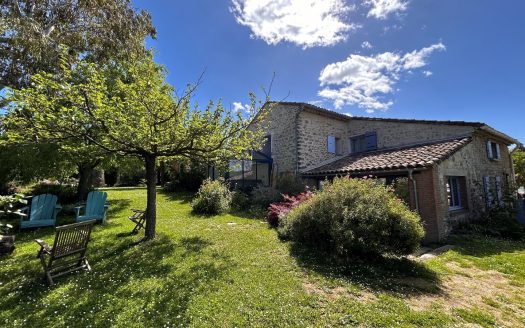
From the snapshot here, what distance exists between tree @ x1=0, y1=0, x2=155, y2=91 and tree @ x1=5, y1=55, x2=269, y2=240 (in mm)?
4464

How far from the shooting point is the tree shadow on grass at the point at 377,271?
4895mm

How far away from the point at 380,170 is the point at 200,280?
8.47 metres

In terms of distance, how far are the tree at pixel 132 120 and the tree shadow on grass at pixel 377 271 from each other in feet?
12.7

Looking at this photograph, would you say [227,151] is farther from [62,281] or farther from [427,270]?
[427,270]

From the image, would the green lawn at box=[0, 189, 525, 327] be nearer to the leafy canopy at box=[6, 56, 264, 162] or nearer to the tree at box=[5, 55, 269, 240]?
the tree at box=[5, 55, 269, 240]

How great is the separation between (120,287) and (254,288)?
2.48 metres

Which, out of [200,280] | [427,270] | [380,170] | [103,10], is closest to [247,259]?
[200,280]

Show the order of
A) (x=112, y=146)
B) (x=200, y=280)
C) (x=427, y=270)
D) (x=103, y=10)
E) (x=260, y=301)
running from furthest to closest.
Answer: (x=103, y=10), (x=112, y=146), (x=427, y=270), (x=200, y=280), (x=260, y=301)

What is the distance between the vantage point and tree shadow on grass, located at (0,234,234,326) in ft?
12.2

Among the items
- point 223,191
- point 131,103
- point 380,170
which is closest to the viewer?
point 131,103

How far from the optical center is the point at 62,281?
495cm

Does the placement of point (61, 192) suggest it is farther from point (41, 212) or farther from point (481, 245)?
point (481, 245)

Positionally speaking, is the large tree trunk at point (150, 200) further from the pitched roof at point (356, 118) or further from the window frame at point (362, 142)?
the window frame at point (362, 142)

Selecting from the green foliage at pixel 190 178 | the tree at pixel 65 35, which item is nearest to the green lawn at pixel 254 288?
the tree at pixel 65 35
